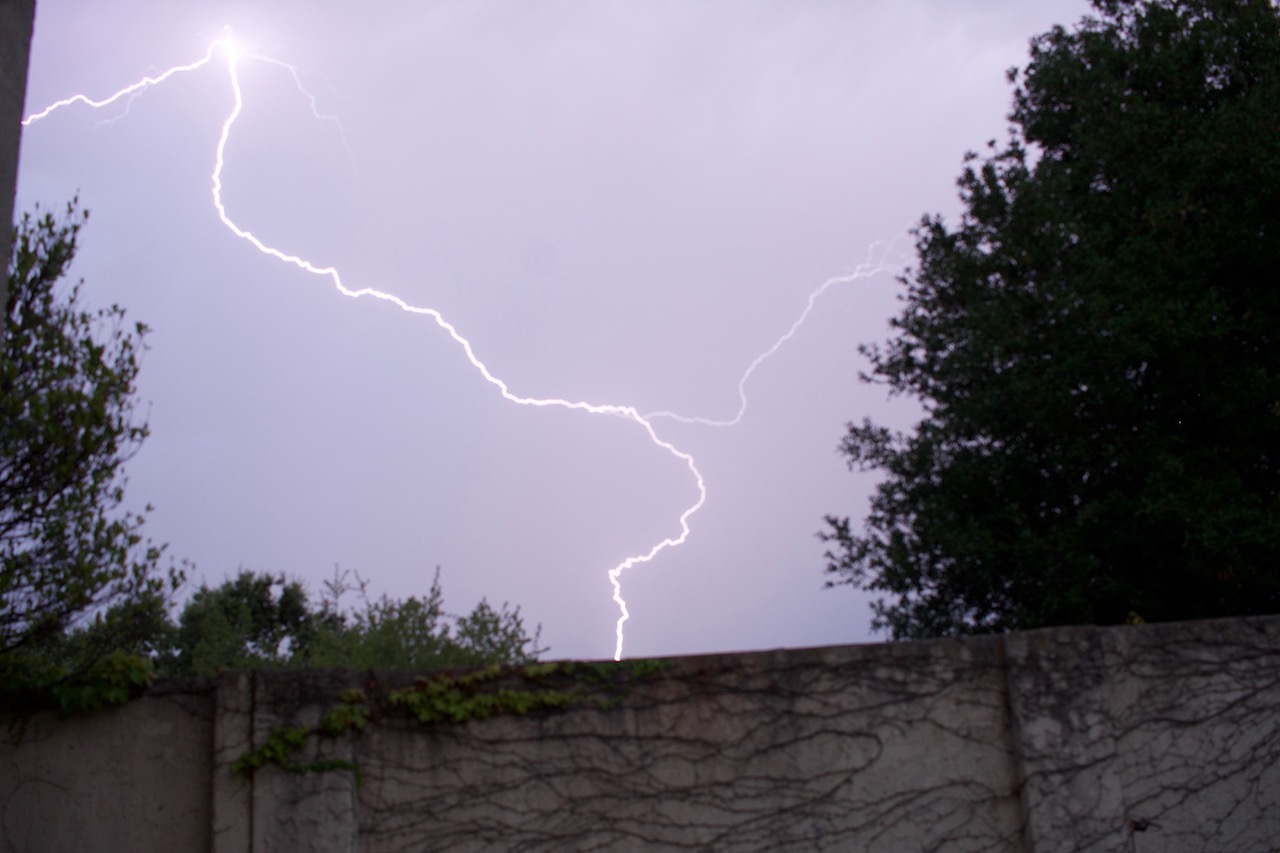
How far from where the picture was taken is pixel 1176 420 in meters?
11.7

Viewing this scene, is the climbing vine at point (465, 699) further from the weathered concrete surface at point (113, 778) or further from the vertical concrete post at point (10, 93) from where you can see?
the vertical concrete post at point (10, 93)

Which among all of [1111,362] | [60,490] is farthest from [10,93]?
[1111,362]

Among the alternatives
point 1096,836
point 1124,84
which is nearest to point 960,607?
point 1124,84

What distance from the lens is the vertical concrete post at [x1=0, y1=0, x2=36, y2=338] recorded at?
14.5ft

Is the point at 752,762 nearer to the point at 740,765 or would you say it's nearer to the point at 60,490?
the point at 740,765

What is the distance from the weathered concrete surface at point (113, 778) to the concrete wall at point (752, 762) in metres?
0.01

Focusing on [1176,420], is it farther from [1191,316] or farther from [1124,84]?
[1124,84]

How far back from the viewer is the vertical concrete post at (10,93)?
4.42 meters

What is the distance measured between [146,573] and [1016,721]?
5.19 meters

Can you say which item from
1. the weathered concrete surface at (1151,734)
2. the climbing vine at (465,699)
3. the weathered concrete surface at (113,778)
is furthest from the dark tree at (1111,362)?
the weathered concrete surface at (113,778)

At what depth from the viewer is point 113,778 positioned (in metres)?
5.60

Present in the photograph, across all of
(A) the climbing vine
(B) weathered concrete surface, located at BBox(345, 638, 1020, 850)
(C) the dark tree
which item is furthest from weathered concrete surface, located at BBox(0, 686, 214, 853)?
(C) the dark tree

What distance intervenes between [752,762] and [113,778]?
3239 millimetres

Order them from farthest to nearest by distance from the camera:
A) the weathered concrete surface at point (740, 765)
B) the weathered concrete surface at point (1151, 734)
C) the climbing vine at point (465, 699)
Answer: the weathered concrete surface at point (1151, 734) → the weathered concrete surface at point (740, 765) → the climbing vine at point (465, 699)
